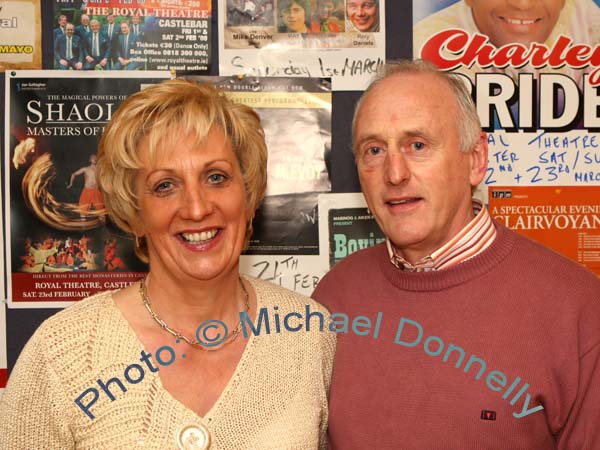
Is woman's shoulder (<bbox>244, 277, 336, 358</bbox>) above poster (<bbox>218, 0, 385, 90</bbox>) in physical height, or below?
below

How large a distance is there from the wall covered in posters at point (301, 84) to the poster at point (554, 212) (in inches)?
0.9

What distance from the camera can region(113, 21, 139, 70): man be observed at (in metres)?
1.79

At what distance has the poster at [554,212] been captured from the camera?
1.88 m

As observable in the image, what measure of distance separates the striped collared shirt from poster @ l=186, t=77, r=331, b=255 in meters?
0.47

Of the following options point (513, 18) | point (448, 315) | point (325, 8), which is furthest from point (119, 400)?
point (513, 18)

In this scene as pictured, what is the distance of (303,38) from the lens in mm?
1820

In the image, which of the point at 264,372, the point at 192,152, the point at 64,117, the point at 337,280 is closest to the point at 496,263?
the point at 337,280

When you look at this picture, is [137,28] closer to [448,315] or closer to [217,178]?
[217,178]

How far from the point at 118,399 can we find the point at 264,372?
302 mm

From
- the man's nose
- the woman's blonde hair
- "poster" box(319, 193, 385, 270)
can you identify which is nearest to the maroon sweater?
the man's nose

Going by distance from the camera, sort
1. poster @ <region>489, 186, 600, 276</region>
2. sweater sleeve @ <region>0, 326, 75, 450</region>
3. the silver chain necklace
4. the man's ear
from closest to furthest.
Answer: sweater sleeve @ <region>0, 326, 75, 450</region>
the silver chain necklace
the man's ear
poster @ <region>489, 186, 600, 276</region>

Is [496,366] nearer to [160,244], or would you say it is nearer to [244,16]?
[160,244]

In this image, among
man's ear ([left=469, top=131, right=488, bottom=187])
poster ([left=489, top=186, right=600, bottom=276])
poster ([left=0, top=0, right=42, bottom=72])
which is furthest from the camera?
poster ([left=489, top=186, right=600, bottom=276])

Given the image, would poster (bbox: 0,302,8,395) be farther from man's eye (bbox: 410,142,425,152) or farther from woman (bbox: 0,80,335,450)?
man's eye (bbox: 410,142,425,152)
